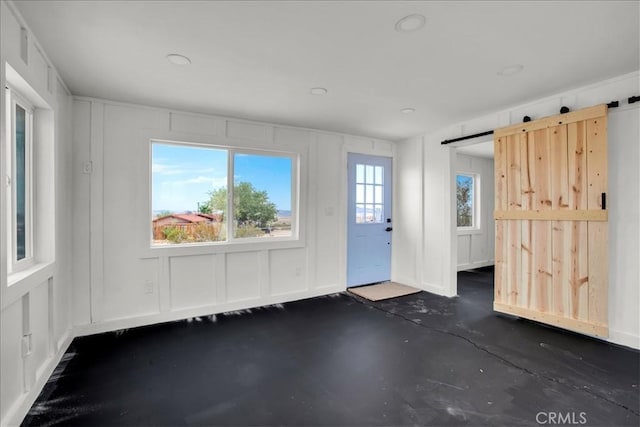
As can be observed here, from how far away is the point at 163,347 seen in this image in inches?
112

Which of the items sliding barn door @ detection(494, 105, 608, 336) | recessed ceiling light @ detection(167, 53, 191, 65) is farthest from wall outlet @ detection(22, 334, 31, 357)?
sliding barn door @ detection(494, 105, 608, 336)

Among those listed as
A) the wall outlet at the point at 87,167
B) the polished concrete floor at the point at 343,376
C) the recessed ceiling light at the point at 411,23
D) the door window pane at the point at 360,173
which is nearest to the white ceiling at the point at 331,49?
the recessed ceiling light at the point at 411,23

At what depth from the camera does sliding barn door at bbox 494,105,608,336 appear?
2826 mm

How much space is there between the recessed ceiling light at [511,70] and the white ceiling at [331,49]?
5cm

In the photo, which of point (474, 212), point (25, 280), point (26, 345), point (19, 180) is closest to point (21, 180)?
point (19, 180)

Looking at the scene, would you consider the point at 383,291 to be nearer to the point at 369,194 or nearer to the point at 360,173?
the point at 369,194

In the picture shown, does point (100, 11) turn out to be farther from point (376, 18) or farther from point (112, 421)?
point (112, 421)

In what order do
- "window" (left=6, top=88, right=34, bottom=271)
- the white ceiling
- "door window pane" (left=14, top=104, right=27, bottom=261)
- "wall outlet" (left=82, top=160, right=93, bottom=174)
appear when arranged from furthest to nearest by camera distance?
"wall outlet" (left=82, top=160, right=93, bottom=174) → "door window pane" (left=14, top=104, right=27, bottom=261) → "window" (left=6, top=88, right=34, bottom=271) → the white ceiling

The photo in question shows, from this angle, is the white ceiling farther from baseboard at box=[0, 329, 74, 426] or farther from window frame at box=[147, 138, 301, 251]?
baseboard at box=[0, 329, 74, 426]

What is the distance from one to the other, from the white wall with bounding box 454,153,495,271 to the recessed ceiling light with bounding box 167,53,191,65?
527cm

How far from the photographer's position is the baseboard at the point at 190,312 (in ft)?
10.5

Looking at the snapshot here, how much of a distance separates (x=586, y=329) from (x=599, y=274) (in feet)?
1.77

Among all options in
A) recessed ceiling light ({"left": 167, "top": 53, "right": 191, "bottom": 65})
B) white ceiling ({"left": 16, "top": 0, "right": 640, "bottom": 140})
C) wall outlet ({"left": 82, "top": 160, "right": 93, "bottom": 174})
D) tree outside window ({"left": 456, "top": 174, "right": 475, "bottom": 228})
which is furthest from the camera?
tree outside window ({"left": 456, "top": 174, "right": 475, "bottom": 228})

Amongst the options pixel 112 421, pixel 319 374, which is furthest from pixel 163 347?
pixel 319 374
